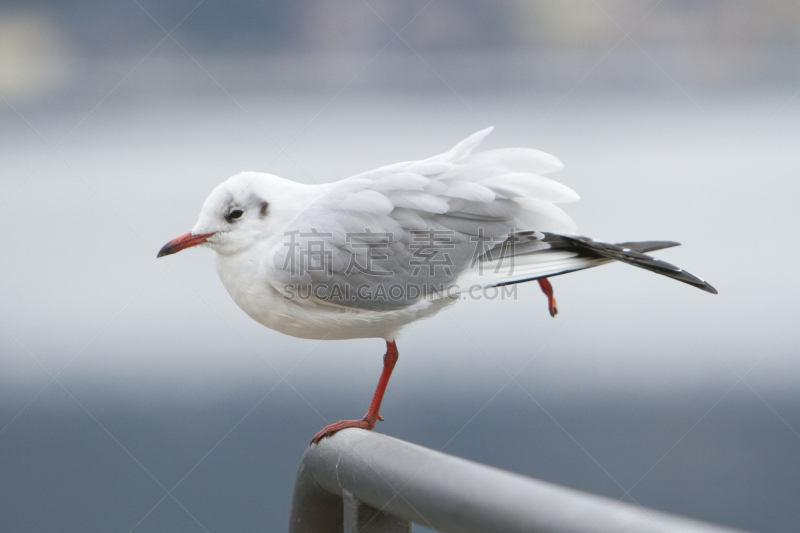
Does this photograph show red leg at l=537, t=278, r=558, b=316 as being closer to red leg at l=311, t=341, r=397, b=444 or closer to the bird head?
red leg at l=311, t=341, r=397, b=444

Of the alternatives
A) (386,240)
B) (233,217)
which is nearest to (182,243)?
(233,217)

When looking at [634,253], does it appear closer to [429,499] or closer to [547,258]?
[547,258]

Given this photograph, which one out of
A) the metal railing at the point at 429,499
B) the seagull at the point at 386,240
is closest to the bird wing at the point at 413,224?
the seagull at the point at 386,240

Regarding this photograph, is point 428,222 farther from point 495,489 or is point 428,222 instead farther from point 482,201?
point 495,489

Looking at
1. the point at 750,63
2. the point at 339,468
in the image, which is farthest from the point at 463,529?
the point at 750,63

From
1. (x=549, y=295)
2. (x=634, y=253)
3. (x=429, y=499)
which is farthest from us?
(x=549, y=295)

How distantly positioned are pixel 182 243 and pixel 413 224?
209mm

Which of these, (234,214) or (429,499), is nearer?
(429,499)

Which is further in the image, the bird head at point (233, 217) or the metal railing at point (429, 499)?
the bird head at point (233, 217)

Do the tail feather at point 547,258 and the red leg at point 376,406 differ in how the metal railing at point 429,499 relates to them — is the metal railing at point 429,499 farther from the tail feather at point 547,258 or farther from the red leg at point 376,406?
the tail feather at point 547,258

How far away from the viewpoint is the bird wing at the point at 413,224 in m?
0.74

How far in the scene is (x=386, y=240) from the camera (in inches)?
29.5

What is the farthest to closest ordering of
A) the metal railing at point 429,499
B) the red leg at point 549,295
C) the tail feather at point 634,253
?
1. the red leg at point 549,295
2. the tail feather at point 634,253
3. the metal railing at point 429,499

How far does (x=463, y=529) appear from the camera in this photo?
1.24 ft
